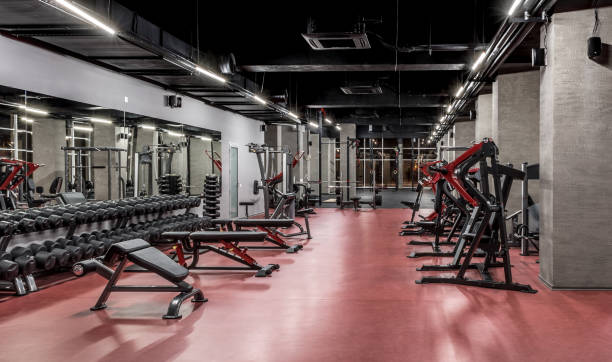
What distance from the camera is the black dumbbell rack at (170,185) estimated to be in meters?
8.65

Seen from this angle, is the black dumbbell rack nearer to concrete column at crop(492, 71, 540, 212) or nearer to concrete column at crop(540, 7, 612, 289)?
concrete column at crop(492, 71, 540, 212)

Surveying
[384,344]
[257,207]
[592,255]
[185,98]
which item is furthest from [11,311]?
[257,207]

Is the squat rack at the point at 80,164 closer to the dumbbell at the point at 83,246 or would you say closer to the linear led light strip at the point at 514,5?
the dumbbell at the point at 83,246

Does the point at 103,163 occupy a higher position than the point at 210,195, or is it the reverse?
the point at 103,163

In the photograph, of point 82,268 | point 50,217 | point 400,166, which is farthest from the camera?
point 400,166

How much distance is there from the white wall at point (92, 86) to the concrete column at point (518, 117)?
5.95 metres

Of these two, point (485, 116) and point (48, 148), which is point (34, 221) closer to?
point (48, 148)

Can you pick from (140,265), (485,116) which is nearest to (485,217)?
(140,265)

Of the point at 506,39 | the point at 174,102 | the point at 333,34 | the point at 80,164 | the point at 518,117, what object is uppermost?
the point at 333,34

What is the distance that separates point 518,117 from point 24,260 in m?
7.44

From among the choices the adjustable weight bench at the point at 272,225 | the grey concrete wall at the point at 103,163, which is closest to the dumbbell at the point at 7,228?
the grey concrete wall at the point at 103,163

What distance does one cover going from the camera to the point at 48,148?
18.9ft

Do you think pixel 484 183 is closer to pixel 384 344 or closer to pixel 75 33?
pixel 384 344

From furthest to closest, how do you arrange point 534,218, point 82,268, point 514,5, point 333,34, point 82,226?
point 534,218 < point 82,226 < point 333,34 < point 514,5 < point 82,268
